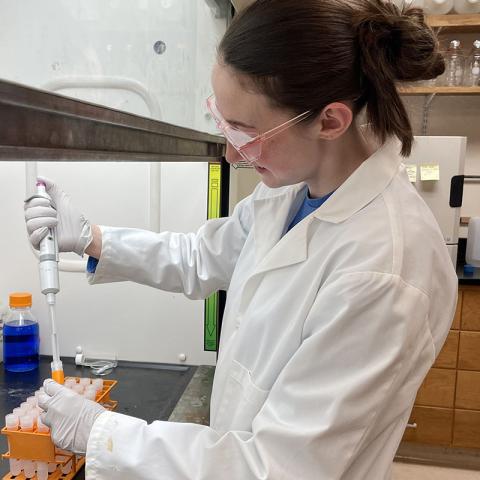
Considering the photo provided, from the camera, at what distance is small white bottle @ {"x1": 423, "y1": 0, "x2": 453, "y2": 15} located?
8.61ft

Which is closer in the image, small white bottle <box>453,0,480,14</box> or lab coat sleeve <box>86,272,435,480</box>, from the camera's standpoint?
lab coat sleeve <box>86,272,435,480</box>

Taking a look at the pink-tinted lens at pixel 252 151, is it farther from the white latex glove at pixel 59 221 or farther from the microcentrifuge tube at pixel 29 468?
the microcentrifuge tube at pixel 29 468

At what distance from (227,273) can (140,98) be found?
470mm

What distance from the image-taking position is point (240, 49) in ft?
2.60

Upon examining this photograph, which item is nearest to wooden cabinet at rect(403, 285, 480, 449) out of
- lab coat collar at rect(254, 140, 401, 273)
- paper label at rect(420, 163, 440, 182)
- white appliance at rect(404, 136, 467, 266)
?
white appliance at rect(404, 136, 467, 266)

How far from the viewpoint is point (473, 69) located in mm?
2699

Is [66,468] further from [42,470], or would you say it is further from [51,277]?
[51,277]

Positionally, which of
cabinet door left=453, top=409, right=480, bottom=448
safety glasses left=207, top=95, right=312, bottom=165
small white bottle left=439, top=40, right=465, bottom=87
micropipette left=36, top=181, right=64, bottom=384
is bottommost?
cabinet door left=453, top=409, right=480, bottom=448

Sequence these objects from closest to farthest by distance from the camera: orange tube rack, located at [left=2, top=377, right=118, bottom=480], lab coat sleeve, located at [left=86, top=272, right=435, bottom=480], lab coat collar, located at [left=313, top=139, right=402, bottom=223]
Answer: lab coat sleeve, located at [left=86, top=272, right=435, bottom=480] < lab coat collar, located at [left=313, top=139, right=402, bottom=223] < orange tube rack, located at [left=2, top=377, right=118, bottom=480]

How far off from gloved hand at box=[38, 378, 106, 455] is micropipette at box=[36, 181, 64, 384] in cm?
8

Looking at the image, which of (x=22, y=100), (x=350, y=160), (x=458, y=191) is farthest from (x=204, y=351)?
(x=458, y=191)

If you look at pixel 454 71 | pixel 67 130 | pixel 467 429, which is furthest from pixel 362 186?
pixel 454 71

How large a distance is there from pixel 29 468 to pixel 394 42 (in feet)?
3.20

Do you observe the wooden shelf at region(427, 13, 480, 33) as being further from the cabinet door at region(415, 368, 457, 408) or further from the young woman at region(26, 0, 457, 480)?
the young woman at region(26, 0, 457, 480)
